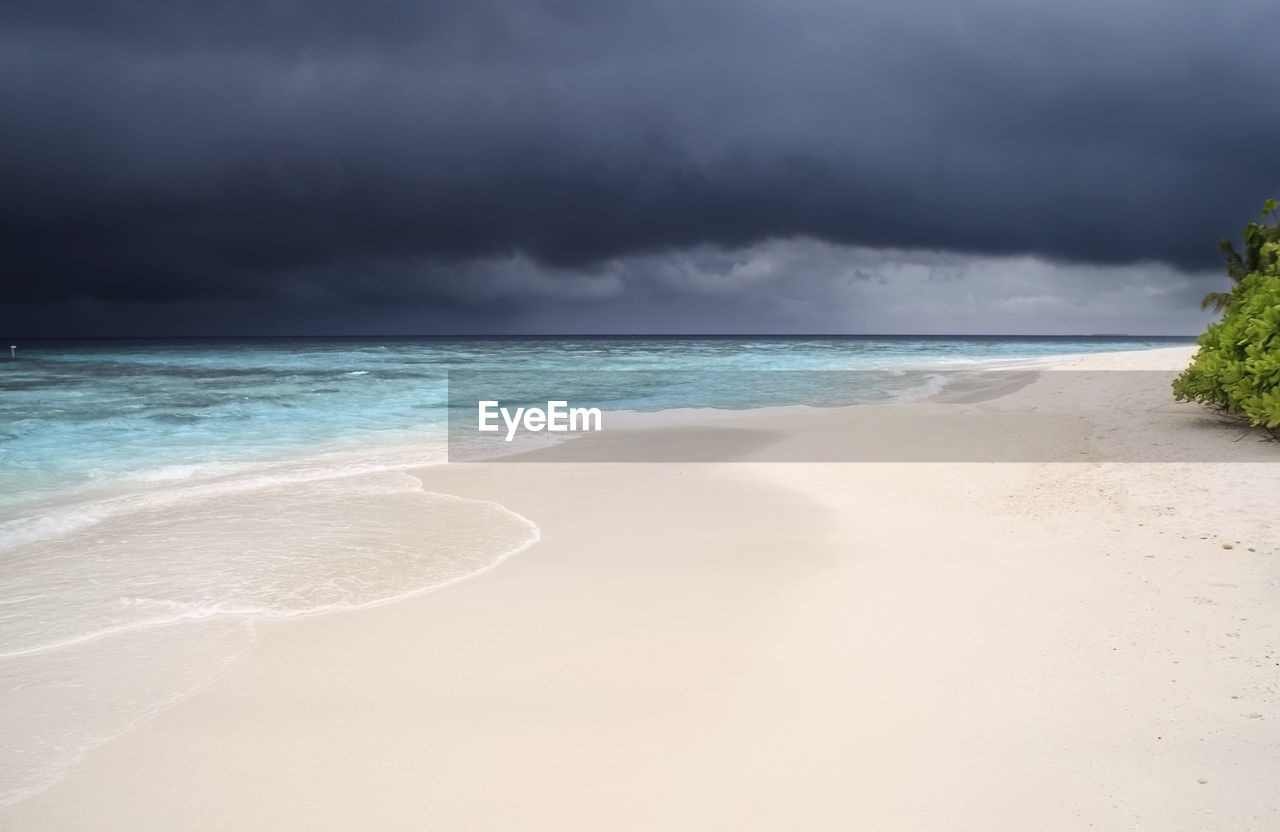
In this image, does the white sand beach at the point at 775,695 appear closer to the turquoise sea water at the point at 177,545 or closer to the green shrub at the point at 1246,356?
the turquoise sea water at the point at 177,545

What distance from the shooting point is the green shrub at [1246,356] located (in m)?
7.87

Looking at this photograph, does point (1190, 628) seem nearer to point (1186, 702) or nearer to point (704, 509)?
point (1186, 702)

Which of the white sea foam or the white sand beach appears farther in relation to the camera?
the white sea foam

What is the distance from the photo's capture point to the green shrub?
7867 mm

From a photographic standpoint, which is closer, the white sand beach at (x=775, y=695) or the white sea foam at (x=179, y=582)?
the white sand beach at (x=775, y=695)

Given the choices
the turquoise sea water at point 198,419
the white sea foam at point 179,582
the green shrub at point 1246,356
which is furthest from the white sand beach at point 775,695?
the turquoise sea water at point 198,419

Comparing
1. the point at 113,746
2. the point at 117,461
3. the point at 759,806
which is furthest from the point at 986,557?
the point at 117,461

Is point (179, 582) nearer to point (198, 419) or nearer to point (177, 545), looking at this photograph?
point (177, 545)

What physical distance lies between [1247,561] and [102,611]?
286 inches

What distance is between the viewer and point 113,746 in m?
3.17

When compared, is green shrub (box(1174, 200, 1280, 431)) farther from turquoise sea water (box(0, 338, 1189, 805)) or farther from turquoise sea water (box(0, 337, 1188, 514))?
turquoise sea water (box(0, 337, 1188, 514))

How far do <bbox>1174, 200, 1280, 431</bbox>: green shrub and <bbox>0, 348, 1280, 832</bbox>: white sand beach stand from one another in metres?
2.25

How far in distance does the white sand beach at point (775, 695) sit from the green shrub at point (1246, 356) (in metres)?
2.25

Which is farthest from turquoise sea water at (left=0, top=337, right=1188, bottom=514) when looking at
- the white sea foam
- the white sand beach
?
the white sand beach
